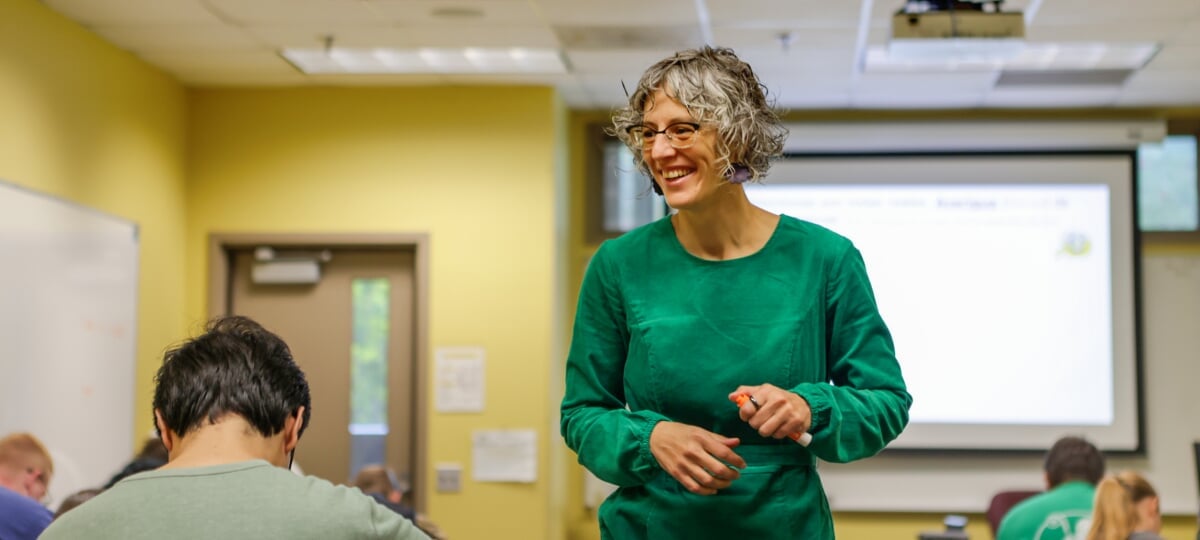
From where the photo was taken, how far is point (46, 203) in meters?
4.59

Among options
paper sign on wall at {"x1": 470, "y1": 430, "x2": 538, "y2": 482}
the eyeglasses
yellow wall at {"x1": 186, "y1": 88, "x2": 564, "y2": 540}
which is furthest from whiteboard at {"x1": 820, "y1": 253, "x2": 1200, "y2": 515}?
the eyeglasses

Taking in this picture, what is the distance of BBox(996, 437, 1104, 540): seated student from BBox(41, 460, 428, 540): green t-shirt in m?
3.53

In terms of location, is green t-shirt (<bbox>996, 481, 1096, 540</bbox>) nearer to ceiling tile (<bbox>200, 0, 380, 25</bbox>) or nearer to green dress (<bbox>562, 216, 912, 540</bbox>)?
ceiling tile (<bbox>200, 0, 380, 25</bbox>)

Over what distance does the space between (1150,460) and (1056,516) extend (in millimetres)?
2160

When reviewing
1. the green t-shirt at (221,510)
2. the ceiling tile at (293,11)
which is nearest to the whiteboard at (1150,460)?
the ceiling tile at (293,11)

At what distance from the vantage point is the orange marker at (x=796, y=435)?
1.32m

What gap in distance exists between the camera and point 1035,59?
5590mm

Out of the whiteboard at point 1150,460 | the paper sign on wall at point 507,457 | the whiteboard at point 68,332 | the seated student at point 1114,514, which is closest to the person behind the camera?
the seated student at point 1114,514

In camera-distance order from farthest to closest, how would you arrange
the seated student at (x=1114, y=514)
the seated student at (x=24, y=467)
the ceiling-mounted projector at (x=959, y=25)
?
the ceiling-mounted projector at (x=959, y=25) → the seated student at (x=1114, y=514) → the seated student at (x=24, y=467)

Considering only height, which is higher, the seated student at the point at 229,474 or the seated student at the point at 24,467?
the seated student at the point at 229,474

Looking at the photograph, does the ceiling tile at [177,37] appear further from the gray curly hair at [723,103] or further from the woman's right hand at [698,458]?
the woman's right hand at [698,458]

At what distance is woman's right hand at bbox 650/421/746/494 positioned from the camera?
1.36 meters

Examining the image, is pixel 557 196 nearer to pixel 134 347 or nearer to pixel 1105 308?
pixel 134 347

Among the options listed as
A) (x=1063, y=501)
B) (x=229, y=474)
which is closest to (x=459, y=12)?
(x=1063, y=501)
